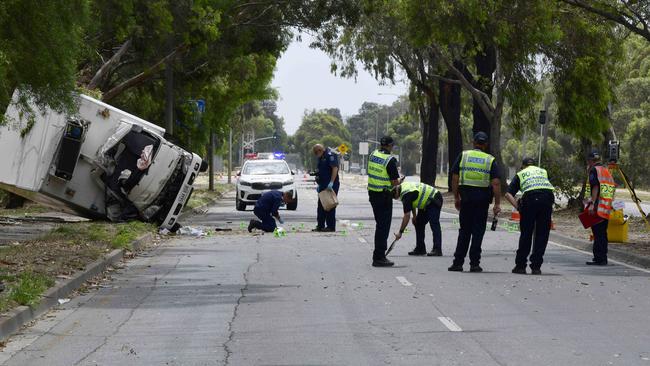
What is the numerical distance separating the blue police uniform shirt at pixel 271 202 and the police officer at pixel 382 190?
7.17 meters

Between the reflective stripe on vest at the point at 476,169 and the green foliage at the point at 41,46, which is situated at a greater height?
the green foliage at the point at 41,46

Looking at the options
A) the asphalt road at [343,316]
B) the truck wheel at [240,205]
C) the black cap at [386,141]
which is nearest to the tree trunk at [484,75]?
the truck wheel at [240,205]

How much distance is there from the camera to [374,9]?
104ft

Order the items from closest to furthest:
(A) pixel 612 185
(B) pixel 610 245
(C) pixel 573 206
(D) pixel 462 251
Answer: (D) pixel 462 251 → (A) pixel 612 185 → (B) pixel 610 245 → (C) pixel 573 206

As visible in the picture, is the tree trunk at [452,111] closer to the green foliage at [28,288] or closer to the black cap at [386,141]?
the black cap at [386,141]

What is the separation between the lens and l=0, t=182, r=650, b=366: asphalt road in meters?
9.23

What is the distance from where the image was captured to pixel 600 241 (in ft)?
57.6

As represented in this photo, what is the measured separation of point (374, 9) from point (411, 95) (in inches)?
868

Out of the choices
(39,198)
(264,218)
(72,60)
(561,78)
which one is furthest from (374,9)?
(72,60)

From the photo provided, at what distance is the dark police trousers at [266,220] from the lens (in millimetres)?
24141

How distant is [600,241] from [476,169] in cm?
302

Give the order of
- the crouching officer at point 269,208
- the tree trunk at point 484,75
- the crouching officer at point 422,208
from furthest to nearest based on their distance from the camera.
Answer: the tree trunk at point 484,75 < the crouching officer at point 269,208 < the crouching officer at point 422,208

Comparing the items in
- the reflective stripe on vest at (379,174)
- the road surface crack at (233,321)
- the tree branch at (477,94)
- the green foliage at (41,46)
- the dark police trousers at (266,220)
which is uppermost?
the tree branch at (477,94)

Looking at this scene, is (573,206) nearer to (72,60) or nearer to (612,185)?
(612,185)
